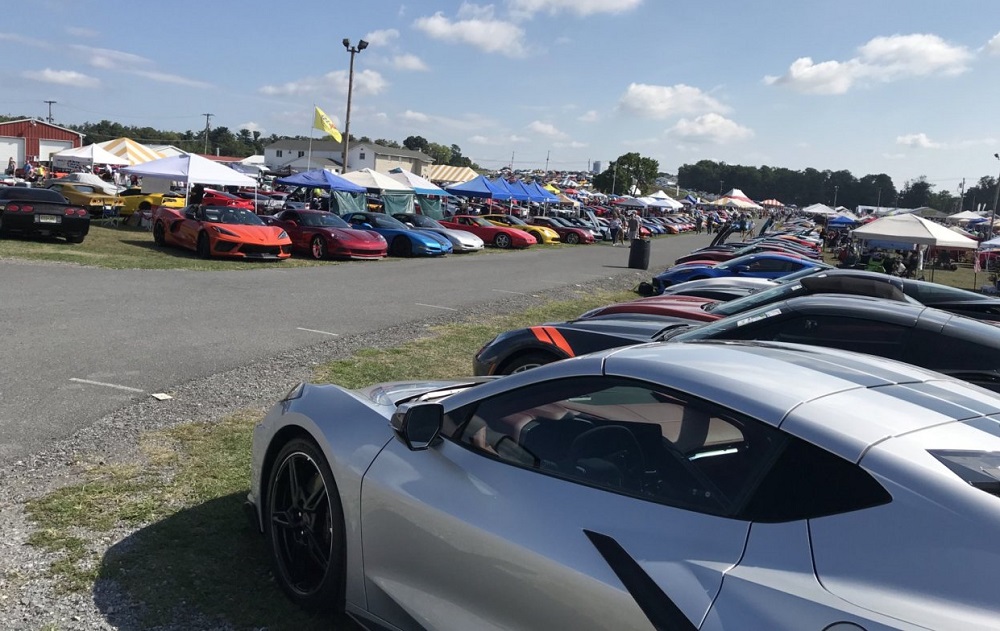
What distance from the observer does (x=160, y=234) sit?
Result: 1970 cm

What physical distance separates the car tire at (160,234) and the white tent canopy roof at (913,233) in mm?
18270

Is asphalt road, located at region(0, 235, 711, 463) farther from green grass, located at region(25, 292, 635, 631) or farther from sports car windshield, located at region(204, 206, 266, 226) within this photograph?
sports car windshield, located at region(204, 206, 266, 226)

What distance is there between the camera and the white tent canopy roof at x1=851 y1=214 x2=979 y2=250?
19631 millimetres

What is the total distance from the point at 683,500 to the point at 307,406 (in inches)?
76.3

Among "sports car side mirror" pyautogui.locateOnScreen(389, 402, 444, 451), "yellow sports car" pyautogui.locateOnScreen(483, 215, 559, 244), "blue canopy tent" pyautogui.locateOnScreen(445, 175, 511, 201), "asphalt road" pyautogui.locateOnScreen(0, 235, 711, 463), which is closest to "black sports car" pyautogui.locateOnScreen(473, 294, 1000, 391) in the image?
"sports car side mirror" pyautogui.locateOnScreen(389, 402, 444, 451)

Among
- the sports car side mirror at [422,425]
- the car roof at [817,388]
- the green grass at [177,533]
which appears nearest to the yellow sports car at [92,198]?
the green grass at [177,533]

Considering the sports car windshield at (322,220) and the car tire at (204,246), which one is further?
the sports car windshield at (322,220)

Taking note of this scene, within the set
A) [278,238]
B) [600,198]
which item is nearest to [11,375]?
[278,238]

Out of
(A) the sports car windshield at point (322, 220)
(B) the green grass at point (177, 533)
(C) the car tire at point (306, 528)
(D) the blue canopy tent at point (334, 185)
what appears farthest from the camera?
(D) the blue canopy tent at point (334, 185)

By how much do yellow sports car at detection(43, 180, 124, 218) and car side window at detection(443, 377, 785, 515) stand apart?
27.7 metres

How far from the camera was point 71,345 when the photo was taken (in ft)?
25.8

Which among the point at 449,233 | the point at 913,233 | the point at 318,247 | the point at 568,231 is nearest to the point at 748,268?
the point at 913,233

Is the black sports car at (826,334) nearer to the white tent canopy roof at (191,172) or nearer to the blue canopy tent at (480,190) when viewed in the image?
the white tent canopy roof at (191,172)

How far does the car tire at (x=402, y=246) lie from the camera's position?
76.2ft
